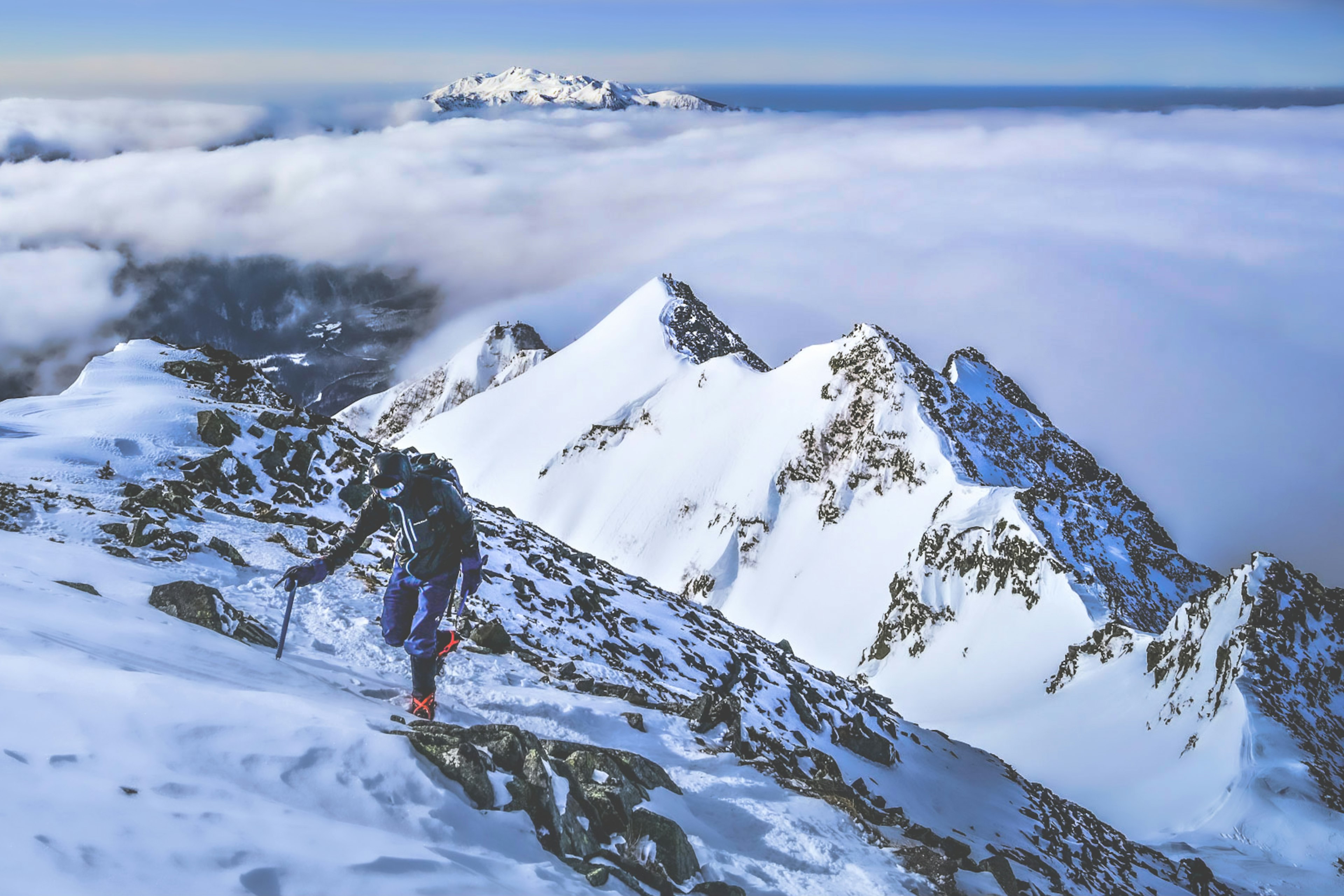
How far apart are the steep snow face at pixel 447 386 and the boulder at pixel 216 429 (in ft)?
411

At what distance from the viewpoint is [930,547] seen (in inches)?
1988

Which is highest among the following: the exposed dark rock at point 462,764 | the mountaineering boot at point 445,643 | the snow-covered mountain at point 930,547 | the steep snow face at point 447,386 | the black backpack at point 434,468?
the black backpack at point 434,468

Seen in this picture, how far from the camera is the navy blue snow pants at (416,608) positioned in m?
9.99

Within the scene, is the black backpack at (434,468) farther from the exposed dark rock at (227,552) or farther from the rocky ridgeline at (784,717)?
the exposed dark rock at (227,552)

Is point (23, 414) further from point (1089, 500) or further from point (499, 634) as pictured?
point (1089, 500)

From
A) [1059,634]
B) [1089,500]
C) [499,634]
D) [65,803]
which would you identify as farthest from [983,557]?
[65,803]

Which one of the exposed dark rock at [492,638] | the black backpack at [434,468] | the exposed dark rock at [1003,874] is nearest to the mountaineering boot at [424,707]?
the black backpack at [434,468]

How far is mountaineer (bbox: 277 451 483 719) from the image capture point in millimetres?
10008

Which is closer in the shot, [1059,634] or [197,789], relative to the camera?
[197,789]

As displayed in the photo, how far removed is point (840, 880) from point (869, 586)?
46.8 meters

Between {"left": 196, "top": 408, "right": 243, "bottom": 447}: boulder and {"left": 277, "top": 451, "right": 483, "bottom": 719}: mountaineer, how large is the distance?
1332cm

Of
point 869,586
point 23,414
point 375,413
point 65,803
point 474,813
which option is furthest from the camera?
point 375,413

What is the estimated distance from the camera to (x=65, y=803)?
5168 millimetres

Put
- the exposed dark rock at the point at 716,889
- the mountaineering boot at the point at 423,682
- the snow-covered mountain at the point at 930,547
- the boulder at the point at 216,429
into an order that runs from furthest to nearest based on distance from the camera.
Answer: the snow-covered mountain at the point at 930,547 < the boulder at the point at 216,429 < the mountaineering boot at the point at 423,682 < the exposed dark rock at the point at 716,889
